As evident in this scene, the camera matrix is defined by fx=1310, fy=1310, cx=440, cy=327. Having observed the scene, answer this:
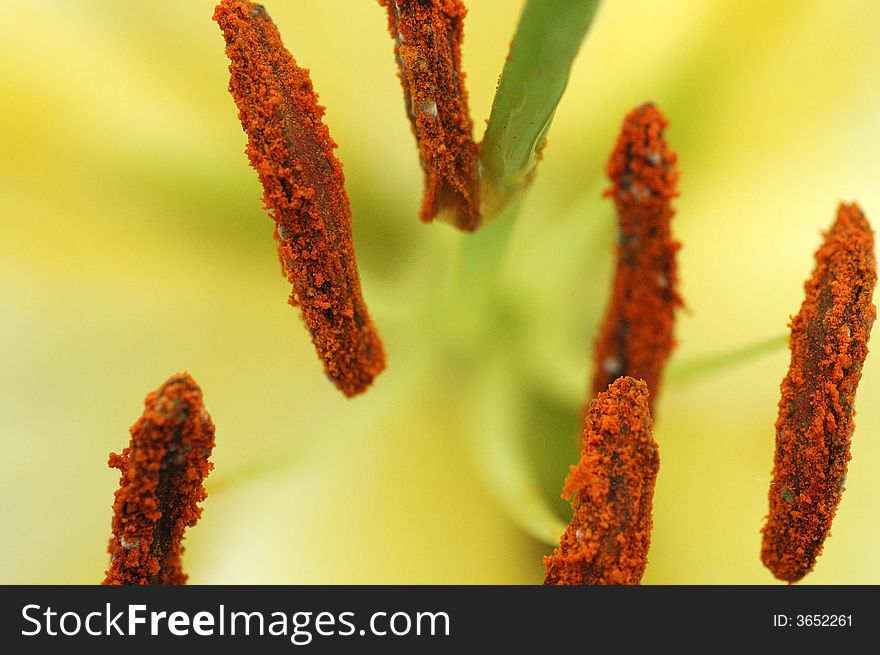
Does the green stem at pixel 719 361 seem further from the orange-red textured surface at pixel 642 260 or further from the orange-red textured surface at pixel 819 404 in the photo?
the orange-red textured surface at pixel 819 404

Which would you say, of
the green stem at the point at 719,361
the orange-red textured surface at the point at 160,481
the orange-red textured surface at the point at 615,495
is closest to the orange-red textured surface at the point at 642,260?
the green stem at the point at 719,361

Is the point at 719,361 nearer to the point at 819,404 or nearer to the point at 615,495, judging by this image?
the point at 819,404

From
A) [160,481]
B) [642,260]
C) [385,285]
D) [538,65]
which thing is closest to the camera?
[160,481]

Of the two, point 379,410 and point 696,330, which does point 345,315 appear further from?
point 696,330

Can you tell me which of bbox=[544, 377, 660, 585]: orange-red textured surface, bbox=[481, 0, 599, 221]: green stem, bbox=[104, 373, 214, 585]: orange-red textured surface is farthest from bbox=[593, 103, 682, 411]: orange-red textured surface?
bbox=[104, 373, 214, 585]: orange-red textured surface

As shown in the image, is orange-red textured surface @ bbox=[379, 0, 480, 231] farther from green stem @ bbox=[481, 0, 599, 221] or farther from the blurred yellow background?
the blurred yellow background

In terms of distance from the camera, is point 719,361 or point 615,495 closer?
point 615,495

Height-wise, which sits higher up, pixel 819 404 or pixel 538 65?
pixel 538 65

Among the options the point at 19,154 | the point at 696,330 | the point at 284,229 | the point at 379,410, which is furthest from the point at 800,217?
the point at 19,154

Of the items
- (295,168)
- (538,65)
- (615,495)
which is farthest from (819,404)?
(295,168)

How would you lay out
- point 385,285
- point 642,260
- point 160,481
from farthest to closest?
1. point 385,285
2. point 642,260
3. point 160,481
